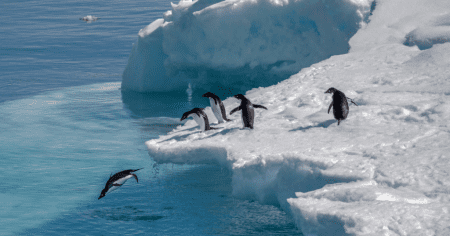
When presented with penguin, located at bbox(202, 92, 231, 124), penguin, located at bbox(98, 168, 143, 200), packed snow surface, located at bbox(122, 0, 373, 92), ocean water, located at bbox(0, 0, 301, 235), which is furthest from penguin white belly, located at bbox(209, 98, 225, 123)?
packed snow surface, located at bbox(122, 0, 373, 92)

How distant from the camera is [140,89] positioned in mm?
17078

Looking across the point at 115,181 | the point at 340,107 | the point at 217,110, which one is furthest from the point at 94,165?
the point at 340,107

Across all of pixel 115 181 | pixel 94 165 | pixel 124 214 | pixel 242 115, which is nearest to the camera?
pixel 124 214

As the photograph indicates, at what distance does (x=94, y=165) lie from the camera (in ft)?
34.3

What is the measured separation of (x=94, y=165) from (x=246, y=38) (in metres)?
6.30

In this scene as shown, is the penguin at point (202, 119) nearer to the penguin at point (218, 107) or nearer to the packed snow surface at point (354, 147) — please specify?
the packed snow surface at point (354, 147)

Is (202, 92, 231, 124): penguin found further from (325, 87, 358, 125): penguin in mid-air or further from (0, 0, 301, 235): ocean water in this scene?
(325, 87, 358, 125): penguin in mid-air

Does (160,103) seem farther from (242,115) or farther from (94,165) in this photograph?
(242,115)

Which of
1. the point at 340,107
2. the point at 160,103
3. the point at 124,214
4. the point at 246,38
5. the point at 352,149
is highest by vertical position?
the point at 246,38

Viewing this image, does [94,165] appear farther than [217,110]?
Yes

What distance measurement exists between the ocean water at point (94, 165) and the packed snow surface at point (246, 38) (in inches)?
53.0

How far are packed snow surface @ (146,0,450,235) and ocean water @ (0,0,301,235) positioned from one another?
1.98ft

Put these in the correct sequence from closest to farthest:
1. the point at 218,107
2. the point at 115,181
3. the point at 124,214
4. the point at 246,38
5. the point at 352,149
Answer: the point at 352,149
the point at 124,214
the point at 115,181
the point at 218,107
the point at 246,38

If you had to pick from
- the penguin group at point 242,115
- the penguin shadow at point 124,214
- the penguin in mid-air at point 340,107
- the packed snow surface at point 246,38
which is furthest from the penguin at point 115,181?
the packed snow surface at point 246,38
